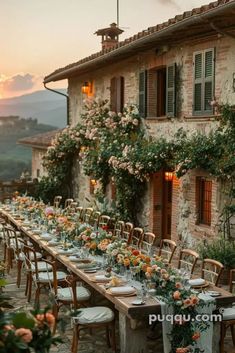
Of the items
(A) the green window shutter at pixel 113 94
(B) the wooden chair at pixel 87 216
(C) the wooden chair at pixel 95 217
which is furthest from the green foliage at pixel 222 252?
(A) the green window shutter at pixel 113 94

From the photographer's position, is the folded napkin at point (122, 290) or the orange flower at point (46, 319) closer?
the orange flower at point (46, 319)

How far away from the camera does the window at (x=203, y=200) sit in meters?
11.6

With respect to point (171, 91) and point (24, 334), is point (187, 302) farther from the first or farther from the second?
point (171, 91)

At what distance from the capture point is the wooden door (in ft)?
44.3

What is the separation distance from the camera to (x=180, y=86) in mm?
12211

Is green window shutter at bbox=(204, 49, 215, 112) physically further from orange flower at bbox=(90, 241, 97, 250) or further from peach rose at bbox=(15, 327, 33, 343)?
peach rose at bbox=(15, 327, 33, 343)

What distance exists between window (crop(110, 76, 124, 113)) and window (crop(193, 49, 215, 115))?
435 cm

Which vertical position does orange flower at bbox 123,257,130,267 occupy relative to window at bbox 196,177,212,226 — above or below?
below

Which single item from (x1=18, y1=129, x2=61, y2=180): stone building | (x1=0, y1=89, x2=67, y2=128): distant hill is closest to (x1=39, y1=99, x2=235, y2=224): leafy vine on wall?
(x1=18, y1=129, x2=61, y2=180): stone building

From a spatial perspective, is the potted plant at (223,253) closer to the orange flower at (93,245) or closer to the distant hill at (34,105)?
the orange flower at (93,245)

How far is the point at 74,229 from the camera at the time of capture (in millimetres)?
9539

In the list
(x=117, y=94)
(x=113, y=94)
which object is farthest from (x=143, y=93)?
(x=113, y=94)

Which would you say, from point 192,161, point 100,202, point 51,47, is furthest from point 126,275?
point 51,47

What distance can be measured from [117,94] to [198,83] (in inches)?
187
